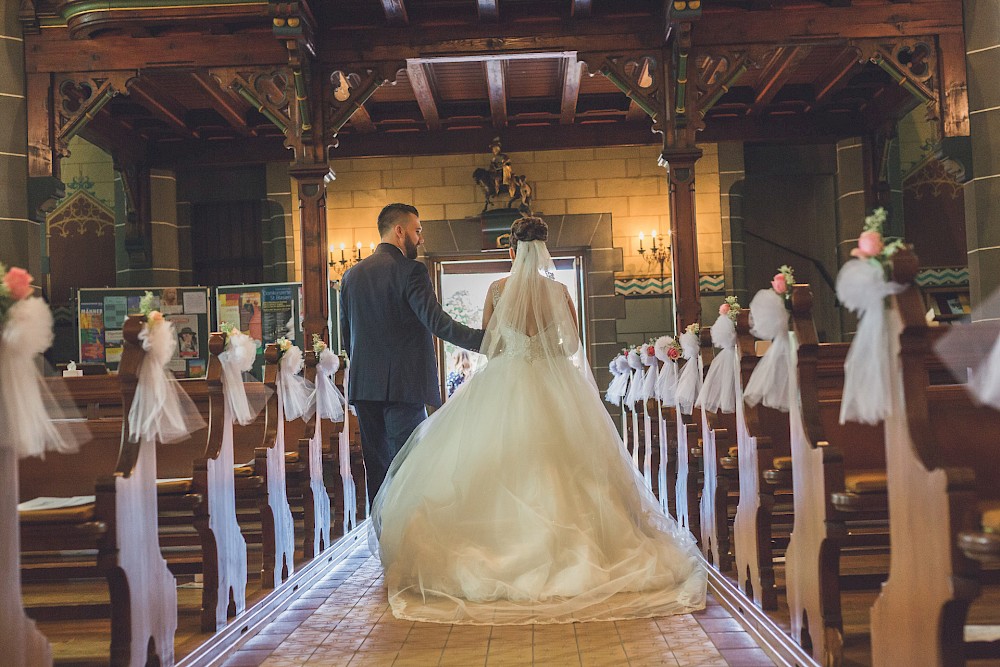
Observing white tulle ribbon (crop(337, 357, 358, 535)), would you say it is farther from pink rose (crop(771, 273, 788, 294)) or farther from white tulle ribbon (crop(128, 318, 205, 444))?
pink rose (crop(771, 273, 788, 294))

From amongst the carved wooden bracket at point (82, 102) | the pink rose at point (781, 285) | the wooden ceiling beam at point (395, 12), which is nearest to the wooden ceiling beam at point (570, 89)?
the wooden ceiling beam at point (395, 12)

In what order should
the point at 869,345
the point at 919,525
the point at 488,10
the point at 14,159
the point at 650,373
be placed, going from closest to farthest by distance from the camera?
1. the point at 919,525
2. the point at 869,345
3. the point at 650,373
4. the point at 14,159
5. the point at 488,10

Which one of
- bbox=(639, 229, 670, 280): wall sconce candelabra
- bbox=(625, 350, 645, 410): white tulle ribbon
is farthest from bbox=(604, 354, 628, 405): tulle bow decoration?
bbox=(639, 229, 670, 280): wall sconce candelabra

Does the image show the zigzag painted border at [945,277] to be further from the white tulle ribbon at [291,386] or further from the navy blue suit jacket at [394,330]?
the white tulle ribbon at [291,386]

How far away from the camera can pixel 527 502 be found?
418 centimetres

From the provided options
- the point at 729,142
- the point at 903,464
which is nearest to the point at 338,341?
the point at 729,142

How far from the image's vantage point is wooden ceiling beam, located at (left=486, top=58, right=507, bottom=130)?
9.05 meters

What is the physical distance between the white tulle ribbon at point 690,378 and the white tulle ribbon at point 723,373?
0.52 meters

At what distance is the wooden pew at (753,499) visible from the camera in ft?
→ 11.6

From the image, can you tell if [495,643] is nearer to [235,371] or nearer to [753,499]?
[753,499]

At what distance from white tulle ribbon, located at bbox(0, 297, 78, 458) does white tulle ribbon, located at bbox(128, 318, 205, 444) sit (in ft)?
2.02

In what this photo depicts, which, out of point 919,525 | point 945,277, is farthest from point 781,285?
point 945,277

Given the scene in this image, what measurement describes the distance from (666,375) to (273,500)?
2.44m

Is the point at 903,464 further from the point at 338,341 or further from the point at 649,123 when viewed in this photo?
the point at 649,123
